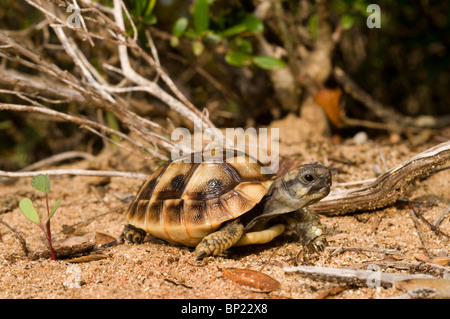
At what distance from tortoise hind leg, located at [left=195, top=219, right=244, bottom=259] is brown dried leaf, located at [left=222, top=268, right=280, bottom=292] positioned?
0.39ft

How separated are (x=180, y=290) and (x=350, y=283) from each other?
0.75 m

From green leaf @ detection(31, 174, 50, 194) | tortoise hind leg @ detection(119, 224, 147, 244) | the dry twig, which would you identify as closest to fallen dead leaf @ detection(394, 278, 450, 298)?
the dry twig

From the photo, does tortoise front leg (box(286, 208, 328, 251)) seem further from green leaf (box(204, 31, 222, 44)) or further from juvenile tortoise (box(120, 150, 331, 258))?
green leaf (box(204, 31, 222, 44))

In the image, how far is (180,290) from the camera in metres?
1.76

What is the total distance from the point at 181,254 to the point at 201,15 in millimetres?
2030

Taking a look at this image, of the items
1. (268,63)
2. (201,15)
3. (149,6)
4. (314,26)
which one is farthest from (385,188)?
(149,6)

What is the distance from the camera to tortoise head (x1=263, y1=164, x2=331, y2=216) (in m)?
2.04

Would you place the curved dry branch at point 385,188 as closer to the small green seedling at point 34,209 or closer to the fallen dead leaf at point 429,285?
the fallen dead leaf at point 429,285

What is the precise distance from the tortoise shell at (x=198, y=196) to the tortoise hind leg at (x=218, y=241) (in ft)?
0.18

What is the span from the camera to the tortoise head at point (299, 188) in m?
2.04

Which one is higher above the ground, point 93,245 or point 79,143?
point 79,143

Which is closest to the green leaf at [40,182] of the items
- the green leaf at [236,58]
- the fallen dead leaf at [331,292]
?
the fallen dead leaf at [331,292]

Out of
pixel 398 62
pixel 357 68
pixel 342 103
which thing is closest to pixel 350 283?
pixel 342 103
